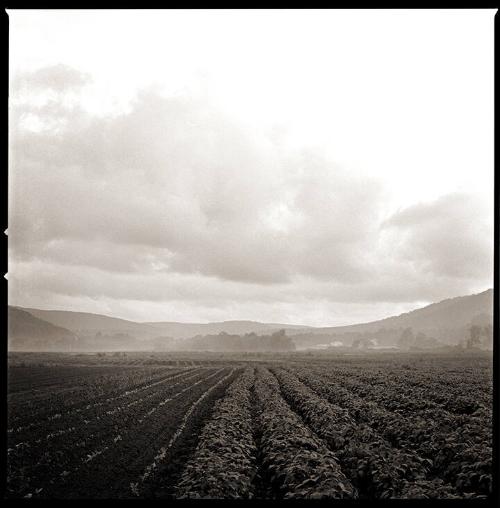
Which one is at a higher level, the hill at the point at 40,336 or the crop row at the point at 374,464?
the crop row at the point at 374,464

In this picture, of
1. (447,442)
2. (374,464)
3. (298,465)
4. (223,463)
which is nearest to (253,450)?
(223,463)

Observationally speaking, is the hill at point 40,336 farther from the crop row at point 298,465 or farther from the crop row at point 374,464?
the crop row at point 374,464

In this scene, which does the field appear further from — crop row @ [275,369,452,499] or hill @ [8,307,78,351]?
hill @ [8,307,78,351]

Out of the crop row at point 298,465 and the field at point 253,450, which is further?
the field at point 253,450

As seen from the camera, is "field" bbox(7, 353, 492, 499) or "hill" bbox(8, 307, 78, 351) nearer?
"field" bbox(7, 353, 492, 499)

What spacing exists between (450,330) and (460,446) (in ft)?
700

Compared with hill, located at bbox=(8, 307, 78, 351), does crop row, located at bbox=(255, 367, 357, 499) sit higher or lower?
higher

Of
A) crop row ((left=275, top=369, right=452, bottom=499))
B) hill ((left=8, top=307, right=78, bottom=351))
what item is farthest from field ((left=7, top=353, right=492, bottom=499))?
hill ((left=8, top=307, right=78, bottom=351))

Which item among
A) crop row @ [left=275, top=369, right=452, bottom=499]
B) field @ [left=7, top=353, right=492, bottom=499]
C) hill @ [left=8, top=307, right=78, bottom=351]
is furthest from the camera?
hill @ [left=8, top=307, right=78, bottom=351]

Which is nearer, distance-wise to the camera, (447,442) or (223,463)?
(223,463)

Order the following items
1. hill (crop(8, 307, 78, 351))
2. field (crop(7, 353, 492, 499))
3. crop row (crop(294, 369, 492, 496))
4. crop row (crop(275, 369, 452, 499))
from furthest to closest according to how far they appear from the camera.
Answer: hill (crop(8, 307, 78, 351)) → field (crop(7, 353, 492, 499)) → crop row (crop(294, 369, 492, 496)) → crop row (crop(275, 369, 452, 499))

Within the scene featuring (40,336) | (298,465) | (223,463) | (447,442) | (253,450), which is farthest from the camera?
(40,336)

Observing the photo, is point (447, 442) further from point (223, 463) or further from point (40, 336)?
point (40, 336)

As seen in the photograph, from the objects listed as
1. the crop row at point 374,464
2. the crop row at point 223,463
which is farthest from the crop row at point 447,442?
the crop row at point 223,463
